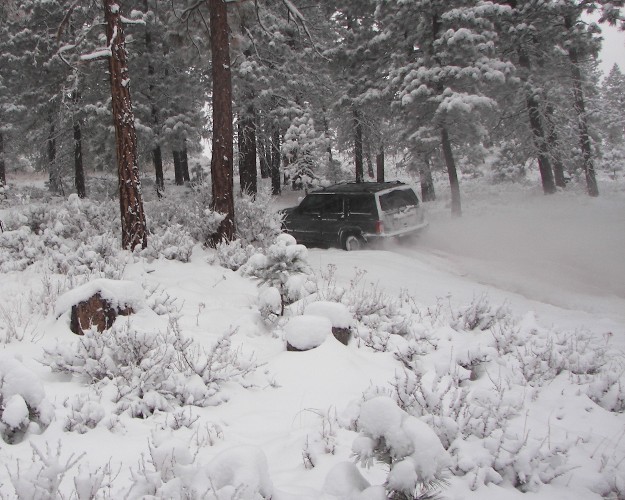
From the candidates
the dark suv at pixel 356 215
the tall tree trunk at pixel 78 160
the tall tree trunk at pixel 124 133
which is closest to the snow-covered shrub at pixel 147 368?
the tall tree trunk at pixel 124 133

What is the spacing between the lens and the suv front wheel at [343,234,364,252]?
11.8 m

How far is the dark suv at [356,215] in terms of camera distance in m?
11.2

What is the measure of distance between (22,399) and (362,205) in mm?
9272

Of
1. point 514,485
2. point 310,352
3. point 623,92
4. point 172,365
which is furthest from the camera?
point 623,92

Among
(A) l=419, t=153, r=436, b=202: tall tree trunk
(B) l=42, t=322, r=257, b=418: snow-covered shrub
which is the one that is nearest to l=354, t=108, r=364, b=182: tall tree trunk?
(A) l=419, t=153, r=436, b=202: tall tree trunk

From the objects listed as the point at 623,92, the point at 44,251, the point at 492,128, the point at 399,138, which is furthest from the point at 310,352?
the point at 623,92

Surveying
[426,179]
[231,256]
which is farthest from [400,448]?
[426,179]

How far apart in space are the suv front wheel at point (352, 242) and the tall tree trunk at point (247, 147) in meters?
7.43

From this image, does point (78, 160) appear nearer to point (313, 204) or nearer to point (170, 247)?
point (313, 204)

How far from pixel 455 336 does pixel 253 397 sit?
2.81 m

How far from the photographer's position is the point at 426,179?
21.3m

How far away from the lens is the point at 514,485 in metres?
2.96

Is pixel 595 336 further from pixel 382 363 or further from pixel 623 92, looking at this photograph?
pixel 623 92

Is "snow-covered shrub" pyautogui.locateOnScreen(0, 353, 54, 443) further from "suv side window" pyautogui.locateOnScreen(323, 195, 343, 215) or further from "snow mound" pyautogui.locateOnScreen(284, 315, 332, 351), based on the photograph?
"suv side window" pyautogui.locateOnScreen(323, 195, 343, 215)
